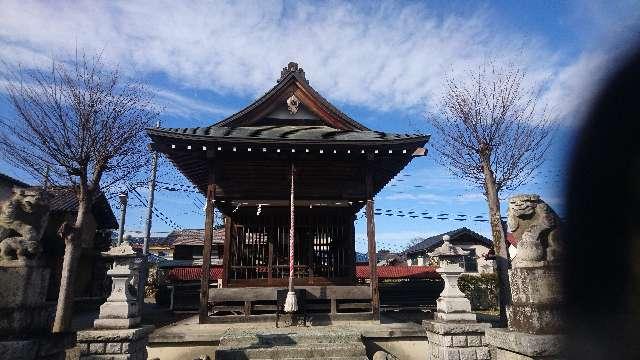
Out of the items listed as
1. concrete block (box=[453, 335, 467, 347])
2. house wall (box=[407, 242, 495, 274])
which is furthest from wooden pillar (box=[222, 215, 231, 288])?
house wall (box=[407, 242, 495, 274])

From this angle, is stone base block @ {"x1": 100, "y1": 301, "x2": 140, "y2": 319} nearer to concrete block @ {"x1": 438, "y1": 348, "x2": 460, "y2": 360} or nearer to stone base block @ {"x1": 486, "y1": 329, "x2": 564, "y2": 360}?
concrete block @ {"x1": 438, "y1": 348, "x2": 460, "y2": 360}

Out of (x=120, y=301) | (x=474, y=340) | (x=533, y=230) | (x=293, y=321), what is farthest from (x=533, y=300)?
(x=120, y=301)

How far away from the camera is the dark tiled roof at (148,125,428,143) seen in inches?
378

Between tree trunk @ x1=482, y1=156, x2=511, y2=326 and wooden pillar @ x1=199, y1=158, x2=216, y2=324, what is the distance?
9.21m

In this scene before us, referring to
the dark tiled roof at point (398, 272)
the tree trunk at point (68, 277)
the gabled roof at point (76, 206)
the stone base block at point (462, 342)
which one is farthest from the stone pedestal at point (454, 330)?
the gabled roof at point (76, 206)

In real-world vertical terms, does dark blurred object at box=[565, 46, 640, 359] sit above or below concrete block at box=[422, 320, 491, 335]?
above

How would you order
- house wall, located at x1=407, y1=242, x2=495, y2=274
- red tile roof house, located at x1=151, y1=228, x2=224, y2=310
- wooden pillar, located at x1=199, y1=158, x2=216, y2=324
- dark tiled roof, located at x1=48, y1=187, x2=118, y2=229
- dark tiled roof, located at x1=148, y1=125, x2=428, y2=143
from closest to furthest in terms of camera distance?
wooden pillar, located at x1=199, y1=158, x2=216, y2=324 → dark tiled roof, located at x1=148, y1=125, x2=428, y2=143 → red tile roof house, located at x1=151, y1=228, x2=224, y2=310 → dark tiled roof, located at x1=48, y1=187, x2=118, y2=229 → house wall, located at x1=407, y1=242, x2=495, y2=274

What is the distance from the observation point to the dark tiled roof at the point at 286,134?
960cm

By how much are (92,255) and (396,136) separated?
22329 millimetres

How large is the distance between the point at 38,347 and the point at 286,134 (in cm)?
740

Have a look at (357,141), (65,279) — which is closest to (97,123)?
(65,279)

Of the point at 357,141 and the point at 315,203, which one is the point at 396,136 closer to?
the point at 357,141

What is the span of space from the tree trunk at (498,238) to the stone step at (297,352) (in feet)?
21.9

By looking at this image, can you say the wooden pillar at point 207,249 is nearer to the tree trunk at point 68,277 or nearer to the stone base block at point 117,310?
the stone base block at point 117,310
